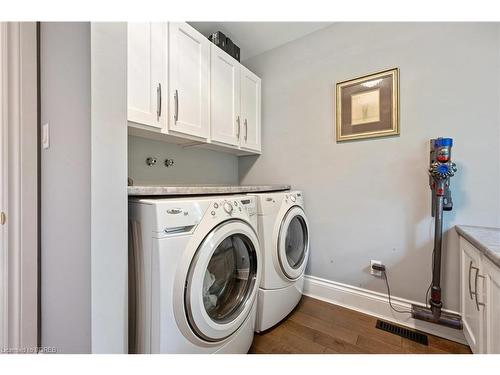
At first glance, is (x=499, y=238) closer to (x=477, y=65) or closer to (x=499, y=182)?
(x=499, y=182)

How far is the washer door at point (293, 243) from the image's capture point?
56.1 inches

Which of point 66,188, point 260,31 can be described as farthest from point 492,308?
point 260,31

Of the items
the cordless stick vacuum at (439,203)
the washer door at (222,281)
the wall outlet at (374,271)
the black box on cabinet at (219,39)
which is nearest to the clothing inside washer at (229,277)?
the washer door at (222,281)

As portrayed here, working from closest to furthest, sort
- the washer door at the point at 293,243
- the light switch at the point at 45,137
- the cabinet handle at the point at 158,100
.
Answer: the light switch at the point at 45,137, the cabinet handle at the point at 158,100, the washer door at the point at 293,243

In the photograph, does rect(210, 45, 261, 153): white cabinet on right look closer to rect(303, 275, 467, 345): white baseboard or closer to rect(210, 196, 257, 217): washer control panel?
rect(210, 196, 257, 217): washer control panel

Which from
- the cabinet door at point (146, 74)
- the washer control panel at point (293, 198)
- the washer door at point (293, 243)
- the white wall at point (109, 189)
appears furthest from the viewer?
the washer control panel at point (293, 198)

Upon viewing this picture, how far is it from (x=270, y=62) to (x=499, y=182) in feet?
6.61

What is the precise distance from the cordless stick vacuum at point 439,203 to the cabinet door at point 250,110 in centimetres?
140

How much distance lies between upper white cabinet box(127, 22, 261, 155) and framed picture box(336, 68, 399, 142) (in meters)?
0.85

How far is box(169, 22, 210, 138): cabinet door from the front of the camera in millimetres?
1383

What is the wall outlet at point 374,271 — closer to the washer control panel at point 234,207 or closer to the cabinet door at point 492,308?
the cabinet door at point 492,308

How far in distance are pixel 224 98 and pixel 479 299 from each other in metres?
2.00

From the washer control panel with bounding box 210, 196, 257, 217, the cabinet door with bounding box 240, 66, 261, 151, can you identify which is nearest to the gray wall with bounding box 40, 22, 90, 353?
the washer control panel with bounding box 210, 196, 257, 217

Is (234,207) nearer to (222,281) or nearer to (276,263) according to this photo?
(222,281)
